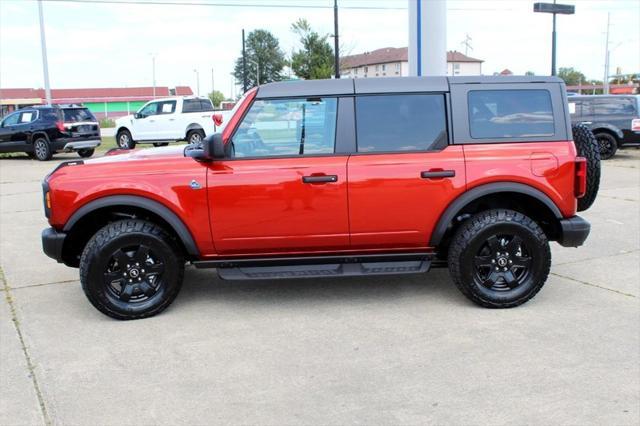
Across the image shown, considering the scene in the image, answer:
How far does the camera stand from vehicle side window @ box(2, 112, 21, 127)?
19891 mm

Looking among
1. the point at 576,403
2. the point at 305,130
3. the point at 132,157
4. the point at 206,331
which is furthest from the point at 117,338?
the point at 576,403

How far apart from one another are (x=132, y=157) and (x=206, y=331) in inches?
61.4

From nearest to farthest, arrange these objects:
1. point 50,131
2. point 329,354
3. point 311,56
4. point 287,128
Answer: point 329,354, point 287,128, point 50,131, point 311,56

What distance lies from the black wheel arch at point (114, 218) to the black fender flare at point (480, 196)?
6.20 feet

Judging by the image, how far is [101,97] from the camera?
9350 centimetres

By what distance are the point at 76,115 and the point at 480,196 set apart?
17482 millimetres

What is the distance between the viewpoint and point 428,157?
4.73m

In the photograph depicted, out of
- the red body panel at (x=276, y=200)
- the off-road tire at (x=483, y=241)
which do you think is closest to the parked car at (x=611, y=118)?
the off-road tire at (x=483, y=241)

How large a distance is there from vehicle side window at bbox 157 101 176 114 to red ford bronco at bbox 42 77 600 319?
56.5 ft

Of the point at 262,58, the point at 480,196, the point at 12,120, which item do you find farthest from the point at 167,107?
the point at 262,58

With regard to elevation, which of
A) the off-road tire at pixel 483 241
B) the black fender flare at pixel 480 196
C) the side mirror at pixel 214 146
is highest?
the side mirror at pixel 214 146

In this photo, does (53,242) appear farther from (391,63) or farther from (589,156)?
(391,63)

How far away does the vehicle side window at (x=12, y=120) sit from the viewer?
65.3 feet

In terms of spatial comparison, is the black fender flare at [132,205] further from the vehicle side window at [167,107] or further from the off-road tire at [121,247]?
the vehicle side window at [167,107]
